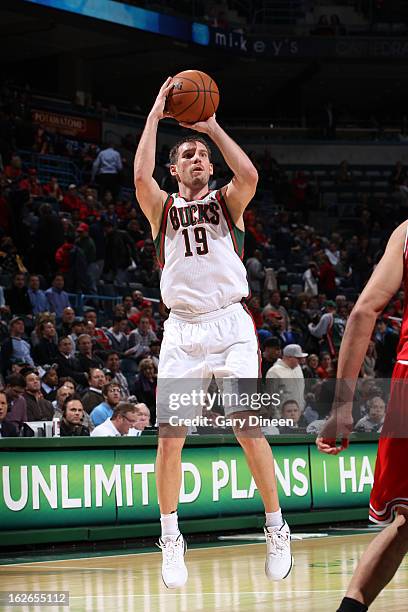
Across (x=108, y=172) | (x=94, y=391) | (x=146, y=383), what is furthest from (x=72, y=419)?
(x=108, y=172)

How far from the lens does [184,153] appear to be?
22.6 ft

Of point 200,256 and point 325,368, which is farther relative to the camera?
point 325,368

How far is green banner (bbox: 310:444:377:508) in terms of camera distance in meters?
12.4

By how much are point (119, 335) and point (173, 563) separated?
956 cm

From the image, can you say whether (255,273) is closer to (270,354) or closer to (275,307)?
(275,307)

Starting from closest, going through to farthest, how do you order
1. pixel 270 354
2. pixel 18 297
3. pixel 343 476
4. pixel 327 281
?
1. pixel 343 476
2. pixel 270 354
3. pixel 18 297
4. pixel 327 281

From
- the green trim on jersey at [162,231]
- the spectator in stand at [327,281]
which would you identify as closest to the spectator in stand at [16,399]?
the green trim on jersey at [162,231]

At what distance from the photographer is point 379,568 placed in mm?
4348

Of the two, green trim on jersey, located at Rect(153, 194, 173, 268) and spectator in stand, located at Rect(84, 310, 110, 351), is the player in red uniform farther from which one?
spectator in stand, located at Rect(84, 310, 110, 351)

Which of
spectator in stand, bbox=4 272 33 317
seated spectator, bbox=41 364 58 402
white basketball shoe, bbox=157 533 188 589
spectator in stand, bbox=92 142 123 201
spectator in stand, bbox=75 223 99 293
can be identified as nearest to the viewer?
white basketball shoe, bbox=157 533 188 589

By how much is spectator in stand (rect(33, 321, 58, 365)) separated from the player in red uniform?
995 centimetres

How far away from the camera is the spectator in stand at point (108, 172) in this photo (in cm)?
2308

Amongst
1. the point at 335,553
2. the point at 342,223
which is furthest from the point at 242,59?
the point at 335,553

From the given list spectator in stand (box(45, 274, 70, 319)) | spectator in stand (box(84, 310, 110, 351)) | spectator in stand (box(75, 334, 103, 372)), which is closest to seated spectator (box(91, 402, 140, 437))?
spectator in stand (box(75, 334, 103, 372))
